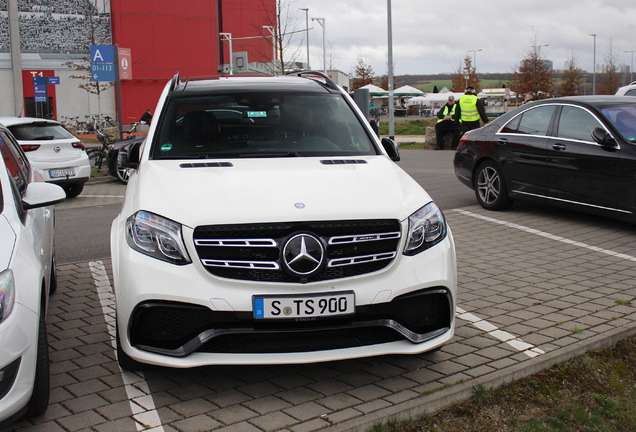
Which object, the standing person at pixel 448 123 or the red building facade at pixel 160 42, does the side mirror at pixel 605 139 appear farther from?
the red building facade at pixel 160 42

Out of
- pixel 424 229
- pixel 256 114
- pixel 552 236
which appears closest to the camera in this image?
pixel 424 229

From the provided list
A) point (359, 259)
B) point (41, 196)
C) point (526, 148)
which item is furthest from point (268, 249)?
point (526, 148)

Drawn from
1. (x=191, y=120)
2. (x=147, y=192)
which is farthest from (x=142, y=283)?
(x=191, y=120)

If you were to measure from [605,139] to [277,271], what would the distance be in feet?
18.2

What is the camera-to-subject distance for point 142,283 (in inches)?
143

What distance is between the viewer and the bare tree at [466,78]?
72.9 metres

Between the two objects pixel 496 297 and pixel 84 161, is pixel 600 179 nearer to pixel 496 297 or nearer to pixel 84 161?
pixel 496 297

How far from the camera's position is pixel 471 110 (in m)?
19.5

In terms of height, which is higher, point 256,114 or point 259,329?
point 256,114

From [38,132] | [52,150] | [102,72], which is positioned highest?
[102,72]

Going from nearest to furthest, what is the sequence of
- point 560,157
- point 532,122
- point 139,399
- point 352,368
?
point 139,399 < point 352,368 < point 560,157 < point 532,122

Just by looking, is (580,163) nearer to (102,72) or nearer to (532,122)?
(532,122)

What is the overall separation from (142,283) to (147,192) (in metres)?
0.63

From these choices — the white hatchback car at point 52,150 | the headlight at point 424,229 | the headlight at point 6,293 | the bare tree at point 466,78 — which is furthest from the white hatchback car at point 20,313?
the bare tree at point 466,78
